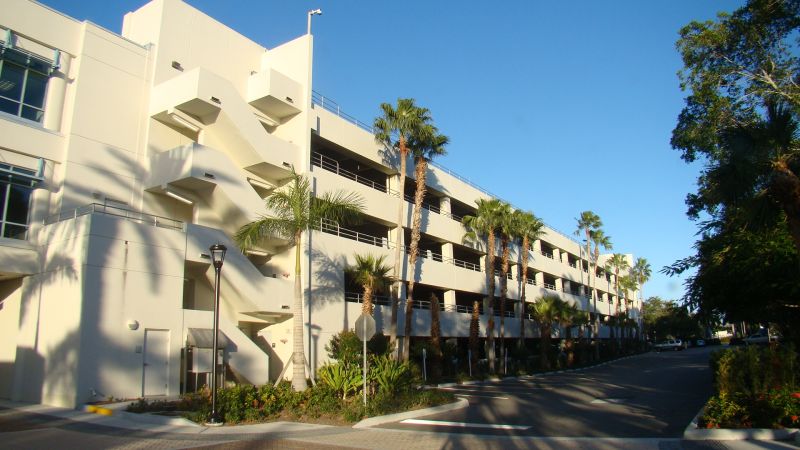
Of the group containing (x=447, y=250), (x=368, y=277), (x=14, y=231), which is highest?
(x=447, y=250)

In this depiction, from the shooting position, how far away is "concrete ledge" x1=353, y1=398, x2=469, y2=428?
1425 centimetres

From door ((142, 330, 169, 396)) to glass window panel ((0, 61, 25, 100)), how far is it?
9.91m

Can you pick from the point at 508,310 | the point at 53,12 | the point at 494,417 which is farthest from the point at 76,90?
the point at 508,310

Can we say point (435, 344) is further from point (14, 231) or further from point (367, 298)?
point (14, 231)

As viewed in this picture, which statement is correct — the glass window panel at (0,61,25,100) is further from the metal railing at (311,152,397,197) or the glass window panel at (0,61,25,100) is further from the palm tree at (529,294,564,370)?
the palm tree at (529,294,564,370)

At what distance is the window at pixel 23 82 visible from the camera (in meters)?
20.2

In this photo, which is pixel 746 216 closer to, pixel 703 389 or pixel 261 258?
pixel 703 389

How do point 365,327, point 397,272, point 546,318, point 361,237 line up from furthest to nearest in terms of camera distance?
point 546,318 < point 361,237 < point 397,272 < point 365,327

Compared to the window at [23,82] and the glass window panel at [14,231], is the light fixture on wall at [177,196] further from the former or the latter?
the window at [23,82]

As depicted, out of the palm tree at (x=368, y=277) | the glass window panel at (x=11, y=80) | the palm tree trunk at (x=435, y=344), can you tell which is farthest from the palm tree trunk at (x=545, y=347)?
the glass window panel at (x=11, y=80)

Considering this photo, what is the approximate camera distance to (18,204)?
20.4m

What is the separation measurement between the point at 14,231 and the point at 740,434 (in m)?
22.4

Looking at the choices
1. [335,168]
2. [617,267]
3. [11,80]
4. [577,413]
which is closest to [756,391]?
[577,413]

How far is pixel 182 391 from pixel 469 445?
501 inches
